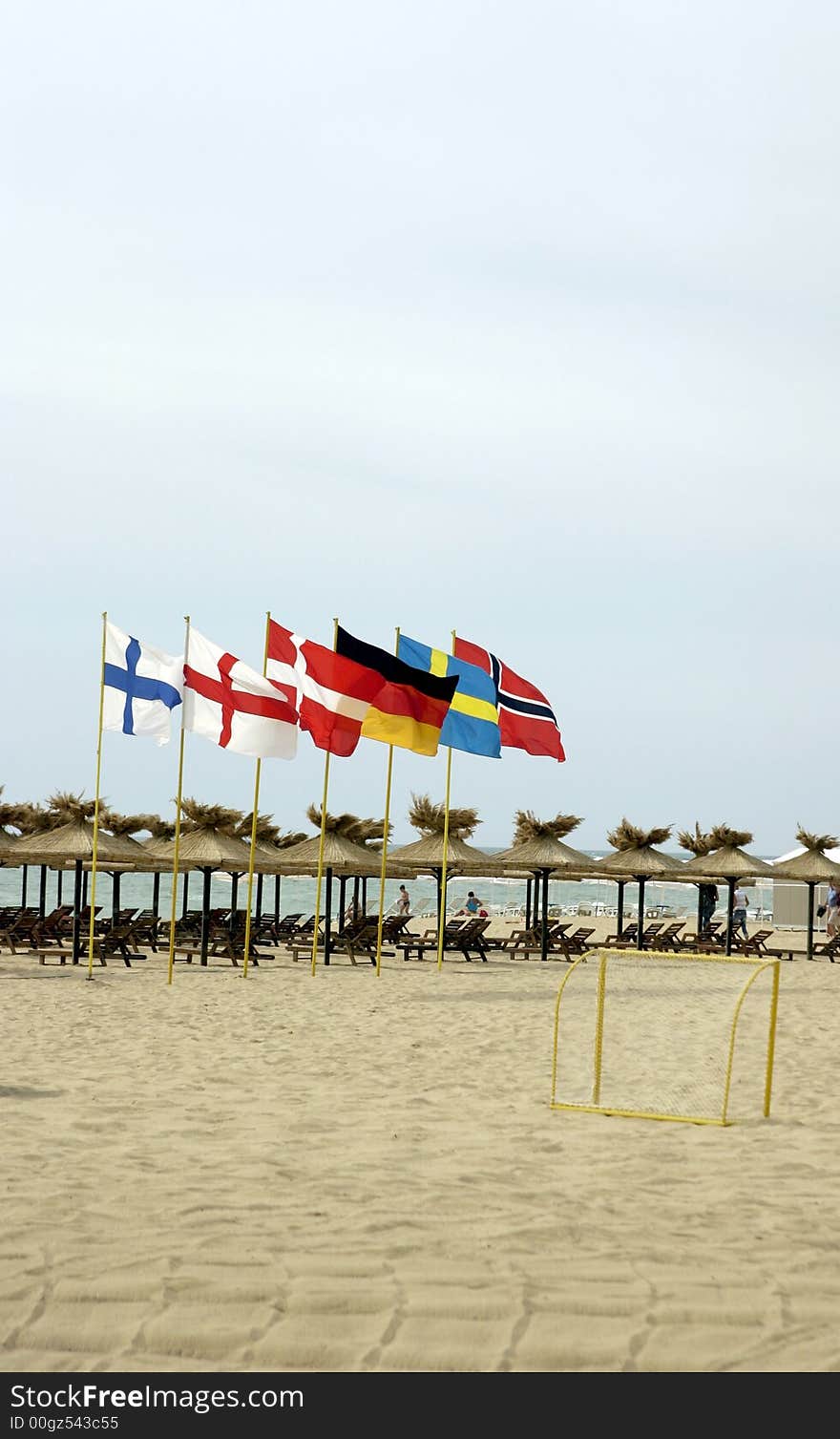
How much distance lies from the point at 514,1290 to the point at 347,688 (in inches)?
566

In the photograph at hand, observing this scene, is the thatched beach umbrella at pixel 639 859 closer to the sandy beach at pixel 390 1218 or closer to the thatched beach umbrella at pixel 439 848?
the thatched beach umbrella at pixel 439 848

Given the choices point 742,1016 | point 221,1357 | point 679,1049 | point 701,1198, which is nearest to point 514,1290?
point 221,1357

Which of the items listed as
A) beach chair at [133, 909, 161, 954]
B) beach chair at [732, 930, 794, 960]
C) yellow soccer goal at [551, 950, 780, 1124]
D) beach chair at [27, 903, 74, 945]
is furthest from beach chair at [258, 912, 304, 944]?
yellow soccer goal at [551, 950, 780, 1124]

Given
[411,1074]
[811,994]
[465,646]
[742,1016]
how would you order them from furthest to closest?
1. [465,646]
2. [811,994]
3. [742,1016]
4. [411,1074]

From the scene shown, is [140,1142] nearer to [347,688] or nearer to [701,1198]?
[701,1198]

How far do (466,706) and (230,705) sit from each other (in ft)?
12.7

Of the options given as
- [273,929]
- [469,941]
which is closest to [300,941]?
[273,929]

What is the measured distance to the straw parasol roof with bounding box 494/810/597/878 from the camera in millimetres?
24812

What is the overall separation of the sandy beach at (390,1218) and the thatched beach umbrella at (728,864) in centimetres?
1544

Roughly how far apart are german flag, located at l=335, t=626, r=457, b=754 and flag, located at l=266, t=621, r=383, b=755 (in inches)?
4.6

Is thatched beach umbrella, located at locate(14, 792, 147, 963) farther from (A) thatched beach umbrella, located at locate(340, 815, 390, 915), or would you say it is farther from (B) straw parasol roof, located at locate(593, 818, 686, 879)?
(B) straw parasol roof, located at locate(593, 818, 686, 879)

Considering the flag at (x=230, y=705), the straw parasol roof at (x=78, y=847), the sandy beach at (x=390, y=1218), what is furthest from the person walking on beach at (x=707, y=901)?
the sandy beach at (x=390, y=1218)

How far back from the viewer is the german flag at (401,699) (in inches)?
766
